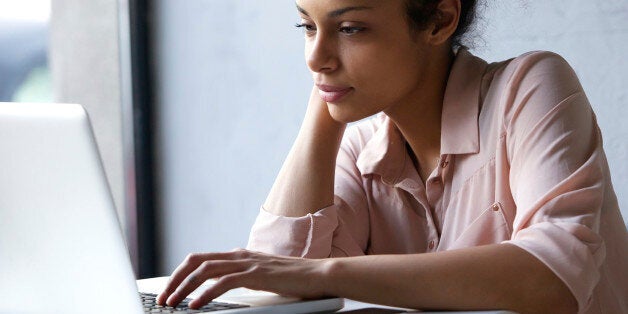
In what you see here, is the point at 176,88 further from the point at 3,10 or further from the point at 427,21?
the point at 427,21

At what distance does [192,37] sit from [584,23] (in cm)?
145

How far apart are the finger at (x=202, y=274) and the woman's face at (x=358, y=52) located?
1.42 ft

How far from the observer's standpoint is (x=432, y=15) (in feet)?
4.79

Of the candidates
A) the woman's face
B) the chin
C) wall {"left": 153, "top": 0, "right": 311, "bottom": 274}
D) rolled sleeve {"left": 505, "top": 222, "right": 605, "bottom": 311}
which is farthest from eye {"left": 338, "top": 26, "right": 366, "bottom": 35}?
wall {"left": 153, "top": 0, "right": 311, "bottom": 274}

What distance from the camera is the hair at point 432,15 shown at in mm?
1436

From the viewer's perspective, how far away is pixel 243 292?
118 cm

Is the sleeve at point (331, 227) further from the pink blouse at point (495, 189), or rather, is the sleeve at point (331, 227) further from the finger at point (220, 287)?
the finger at point (220, 287)

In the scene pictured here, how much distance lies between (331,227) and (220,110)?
150 cm

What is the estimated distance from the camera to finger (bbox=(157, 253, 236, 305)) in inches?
39.9

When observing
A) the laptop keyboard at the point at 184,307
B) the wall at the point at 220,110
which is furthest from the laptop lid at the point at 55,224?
the wall at the point at 220,110

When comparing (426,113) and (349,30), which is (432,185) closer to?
(426,113)

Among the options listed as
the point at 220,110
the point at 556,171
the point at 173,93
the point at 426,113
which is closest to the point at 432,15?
the point at 426,113

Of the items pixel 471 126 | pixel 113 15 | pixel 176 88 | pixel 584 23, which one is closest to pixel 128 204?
pixel 176 88

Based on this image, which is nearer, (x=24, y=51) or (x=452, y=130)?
(x=452, y=130)
